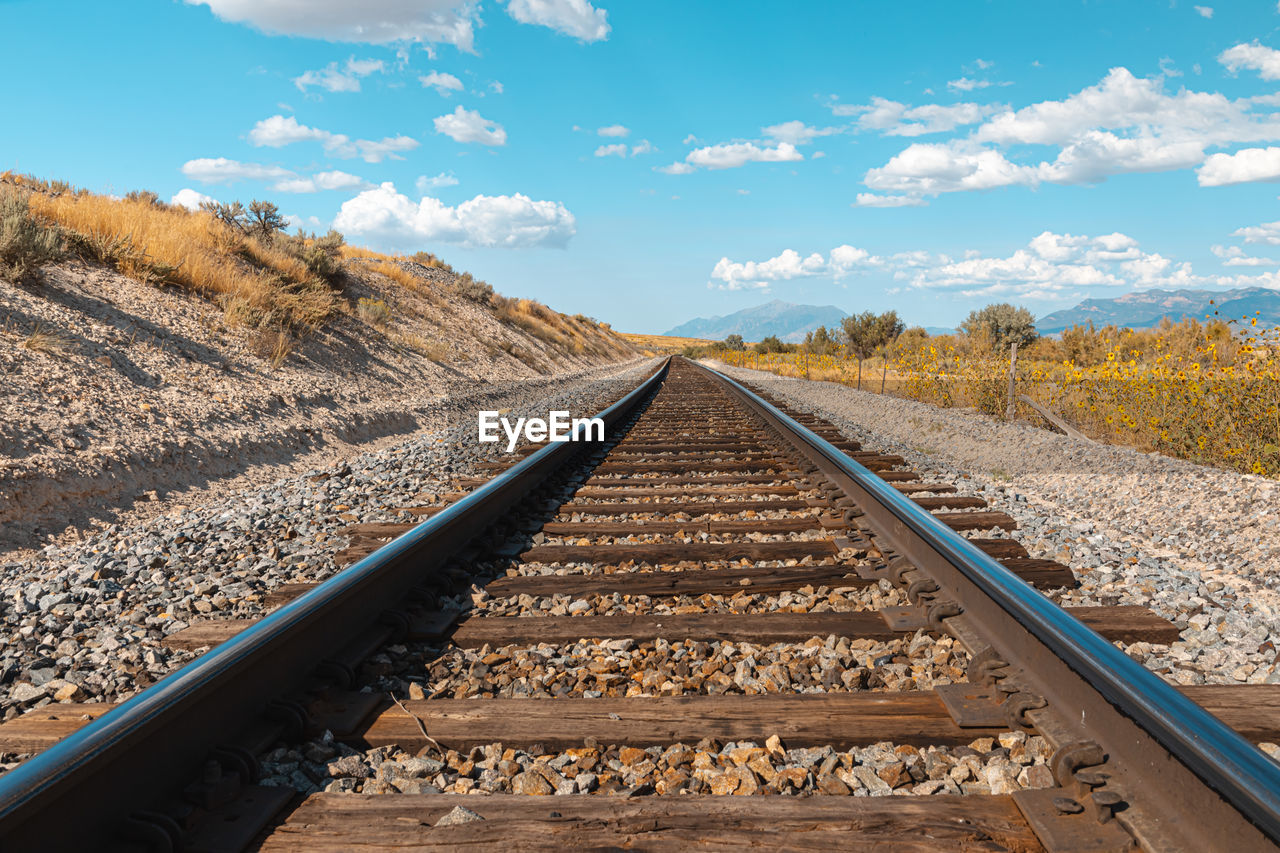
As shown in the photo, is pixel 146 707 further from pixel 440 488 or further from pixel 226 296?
pixel 226 296

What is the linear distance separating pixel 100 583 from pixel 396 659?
1800 millimetres

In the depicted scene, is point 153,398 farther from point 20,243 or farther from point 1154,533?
point 1154,533

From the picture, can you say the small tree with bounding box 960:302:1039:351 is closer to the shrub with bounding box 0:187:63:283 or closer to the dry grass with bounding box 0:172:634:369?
the dry grass with bounding box 0:172:634:369

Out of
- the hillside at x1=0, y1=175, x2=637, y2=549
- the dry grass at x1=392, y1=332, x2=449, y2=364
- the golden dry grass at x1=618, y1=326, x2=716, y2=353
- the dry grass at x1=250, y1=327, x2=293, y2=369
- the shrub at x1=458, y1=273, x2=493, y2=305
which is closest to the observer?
the hillside at x1=0, y1=175, x2=637, y2=549

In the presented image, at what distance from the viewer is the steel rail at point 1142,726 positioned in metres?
1.31

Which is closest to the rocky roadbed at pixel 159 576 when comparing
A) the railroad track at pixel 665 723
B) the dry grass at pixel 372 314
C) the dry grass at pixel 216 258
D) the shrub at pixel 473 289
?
the railroad track at pixel 665 723

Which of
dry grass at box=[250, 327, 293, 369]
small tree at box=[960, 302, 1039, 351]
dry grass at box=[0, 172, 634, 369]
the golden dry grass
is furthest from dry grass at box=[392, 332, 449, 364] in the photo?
the golden dry grass

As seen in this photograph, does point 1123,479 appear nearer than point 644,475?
No

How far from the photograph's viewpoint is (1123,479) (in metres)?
6.33

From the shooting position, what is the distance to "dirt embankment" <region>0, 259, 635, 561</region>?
16.9 feet

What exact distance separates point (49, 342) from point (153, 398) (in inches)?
39.8

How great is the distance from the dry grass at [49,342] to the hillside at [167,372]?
2 centimetres

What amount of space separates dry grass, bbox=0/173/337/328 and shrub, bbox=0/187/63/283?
116 centimetres

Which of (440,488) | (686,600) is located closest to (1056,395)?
(440,488)
